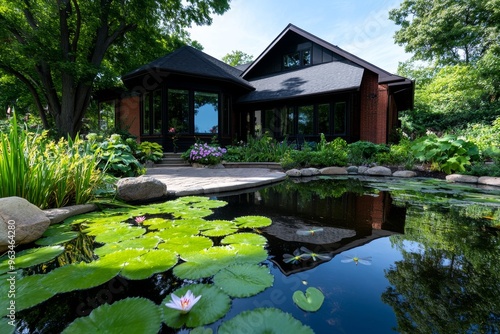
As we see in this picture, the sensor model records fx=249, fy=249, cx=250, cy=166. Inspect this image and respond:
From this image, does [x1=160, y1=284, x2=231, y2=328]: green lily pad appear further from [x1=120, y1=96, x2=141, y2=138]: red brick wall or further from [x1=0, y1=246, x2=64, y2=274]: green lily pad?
[x1=120, y1=96, x2=141, y2=138]: red brick wall

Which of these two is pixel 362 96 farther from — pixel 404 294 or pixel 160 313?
pixel 160 313

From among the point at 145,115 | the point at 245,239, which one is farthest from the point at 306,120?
the point at 245,239

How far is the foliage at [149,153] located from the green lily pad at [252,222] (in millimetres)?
5498

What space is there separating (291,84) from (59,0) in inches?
344

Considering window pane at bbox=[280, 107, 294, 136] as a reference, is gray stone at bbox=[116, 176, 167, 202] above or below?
below

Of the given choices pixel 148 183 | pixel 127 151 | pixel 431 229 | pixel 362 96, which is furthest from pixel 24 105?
pixel 431 229

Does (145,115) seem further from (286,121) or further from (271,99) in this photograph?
(286,121)

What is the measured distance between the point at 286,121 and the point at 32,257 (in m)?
10.2

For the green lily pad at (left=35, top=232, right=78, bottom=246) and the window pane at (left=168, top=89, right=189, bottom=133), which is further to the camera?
the window pane at (left=168, top=89, right=189, bottom=133)

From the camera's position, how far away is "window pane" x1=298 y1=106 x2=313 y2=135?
10371 millimetres

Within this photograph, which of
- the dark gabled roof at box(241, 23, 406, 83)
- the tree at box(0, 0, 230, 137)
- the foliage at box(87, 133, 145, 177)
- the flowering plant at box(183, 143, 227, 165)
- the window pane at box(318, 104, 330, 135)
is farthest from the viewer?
the window pane at box(318, 104, 330, 135)

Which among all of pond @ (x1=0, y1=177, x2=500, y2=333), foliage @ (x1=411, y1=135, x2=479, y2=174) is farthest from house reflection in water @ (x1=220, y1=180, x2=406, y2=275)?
foliage @ (x1=411, y1=135, x2=479, y2=174)

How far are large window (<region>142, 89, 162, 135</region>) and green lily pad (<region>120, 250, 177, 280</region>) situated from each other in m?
8.39

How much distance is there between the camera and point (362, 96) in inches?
392
